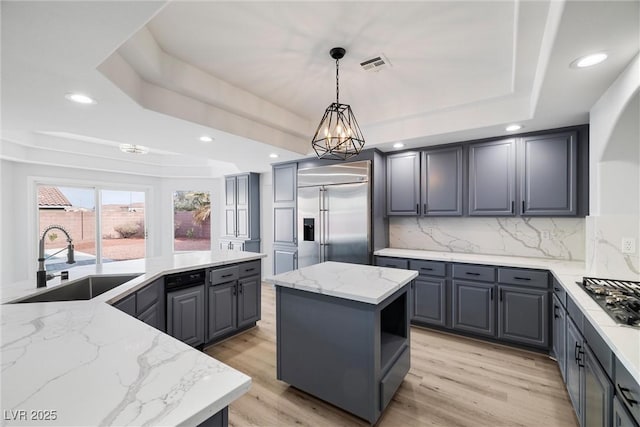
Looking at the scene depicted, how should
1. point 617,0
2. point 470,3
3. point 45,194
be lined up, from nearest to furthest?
1. point 617,0
2. point 470,3
3. point 45,194

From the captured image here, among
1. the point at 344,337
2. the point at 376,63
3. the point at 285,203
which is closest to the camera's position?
the point at 344,337

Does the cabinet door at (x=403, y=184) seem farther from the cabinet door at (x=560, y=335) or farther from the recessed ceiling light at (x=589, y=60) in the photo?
the recessed ceiling light at (x=589, y=60)

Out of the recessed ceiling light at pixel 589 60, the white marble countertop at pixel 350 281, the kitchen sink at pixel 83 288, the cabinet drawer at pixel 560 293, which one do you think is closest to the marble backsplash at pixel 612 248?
the cabinet drawer at pixel 560 293

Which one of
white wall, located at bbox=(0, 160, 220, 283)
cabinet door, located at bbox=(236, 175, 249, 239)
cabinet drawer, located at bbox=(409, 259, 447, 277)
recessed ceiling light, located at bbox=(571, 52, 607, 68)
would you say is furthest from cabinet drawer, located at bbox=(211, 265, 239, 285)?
white wall, located at bbox=(0, 160, 220, 283)

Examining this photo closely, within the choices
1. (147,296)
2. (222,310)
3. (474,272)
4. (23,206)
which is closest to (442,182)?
(474,272)

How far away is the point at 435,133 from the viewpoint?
318 centimetres

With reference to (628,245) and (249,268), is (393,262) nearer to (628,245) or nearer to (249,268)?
(249,268)

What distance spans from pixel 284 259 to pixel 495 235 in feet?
10.4

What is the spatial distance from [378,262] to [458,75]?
7.56 feet

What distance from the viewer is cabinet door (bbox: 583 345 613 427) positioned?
125 centimetres

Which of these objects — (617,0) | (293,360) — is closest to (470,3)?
(617,0)

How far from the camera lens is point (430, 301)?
3303 mm

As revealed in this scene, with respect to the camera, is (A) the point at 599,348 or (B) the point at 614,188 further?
(B) the point at 614,188

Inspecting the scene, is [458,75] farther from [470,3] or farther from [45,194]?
[45,194]
